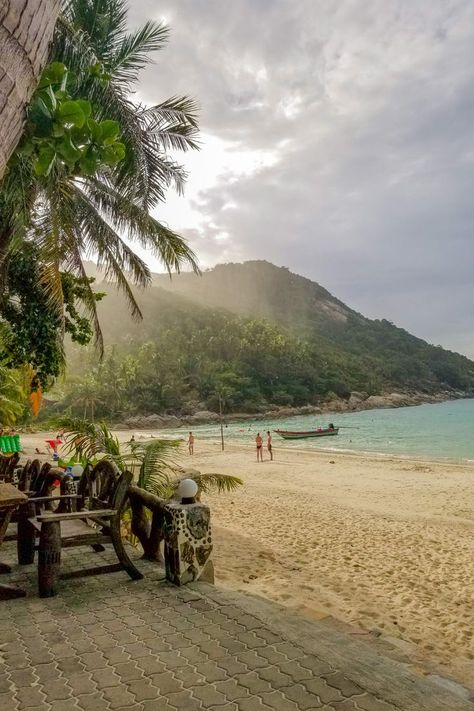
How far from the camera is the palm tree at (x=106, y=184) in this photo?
627 cm

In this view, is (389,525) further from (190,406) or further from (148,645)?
(190,406)

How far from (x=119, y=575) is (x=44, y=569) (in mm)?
Result: 666

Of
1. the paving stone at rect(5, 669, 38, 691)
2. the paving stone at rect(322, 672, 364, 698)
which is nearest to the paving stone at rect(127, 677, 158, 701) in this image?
the paving stone at rect(5, 669, 38, 691)

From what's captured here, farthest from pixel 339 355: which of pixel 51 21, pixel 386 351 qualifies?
pixel 51 21

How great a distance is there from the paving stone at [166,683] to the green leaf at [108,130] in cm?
228

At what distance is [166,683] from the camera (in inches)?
90.2

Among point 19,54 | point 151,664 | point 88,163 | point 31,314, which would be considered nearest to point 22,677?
point 151,664

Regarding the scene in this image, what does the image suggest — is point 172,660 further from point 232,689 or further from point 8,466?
point 8,466

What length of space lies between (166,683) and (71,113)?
94.5 inches

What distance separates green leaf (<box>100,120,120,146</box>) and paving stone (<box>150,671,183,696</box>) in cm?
228

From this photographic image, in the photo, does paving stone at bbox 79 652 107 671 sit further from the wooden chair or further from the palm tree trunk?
the palm tree trunk

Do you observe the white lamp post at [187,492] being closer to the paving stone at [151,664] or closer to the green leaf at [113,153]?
the paving stone at [151,664]

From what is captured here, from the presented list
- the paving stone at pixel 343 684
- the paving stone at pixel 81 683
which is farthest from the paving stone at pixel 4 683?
the paving stone at pixel 343 684

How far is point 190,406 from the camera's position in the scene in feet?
234
